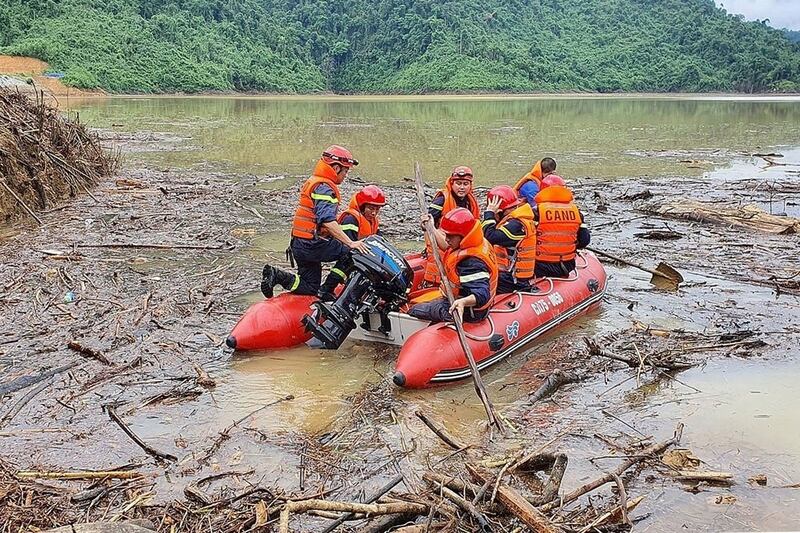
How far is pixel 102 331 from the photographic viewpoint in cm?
698

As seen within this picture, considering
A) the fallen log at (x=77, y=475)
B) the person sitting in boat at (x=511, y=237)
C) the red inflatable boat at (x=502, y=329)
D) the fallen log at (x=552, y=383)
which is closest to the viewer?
the fallen log at (x=77, y=475)

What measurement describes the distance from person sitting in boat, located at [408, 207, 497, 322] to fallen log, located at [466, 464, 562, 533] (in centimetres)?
230

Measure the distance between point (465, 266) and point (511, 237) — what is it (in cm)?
120

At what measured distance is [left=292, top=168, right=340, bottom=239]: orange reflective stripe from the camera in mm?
6875

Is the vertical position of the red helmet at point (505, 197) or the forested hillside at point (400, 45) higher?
the forested hillside at point (400, 45)

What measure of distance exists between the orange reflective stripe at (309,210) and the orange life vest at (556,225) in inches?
92.9

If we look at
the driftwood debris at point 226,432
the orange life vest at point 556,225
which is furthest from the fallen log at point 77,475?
the orange life vest at point 556,225

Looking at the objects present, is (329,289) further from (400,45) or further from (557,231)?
(400,45)

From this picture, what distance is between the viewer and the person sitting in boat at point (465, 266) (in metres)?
6.12

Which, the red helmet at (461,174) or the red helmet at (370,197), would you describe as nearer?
the red helmet at (370,197)

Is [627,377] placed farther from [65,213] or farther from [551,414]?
[65,213]

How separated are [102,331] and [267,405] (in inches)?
92.0

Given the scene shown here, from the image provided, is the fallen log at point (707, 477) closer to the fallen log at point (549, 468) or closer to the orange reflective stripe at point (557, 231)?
the fallen log at point (549, 468)

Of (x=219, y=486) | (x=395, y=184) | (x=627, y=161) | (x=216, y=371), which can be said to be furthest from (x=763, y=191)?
(x=219, y=486)
